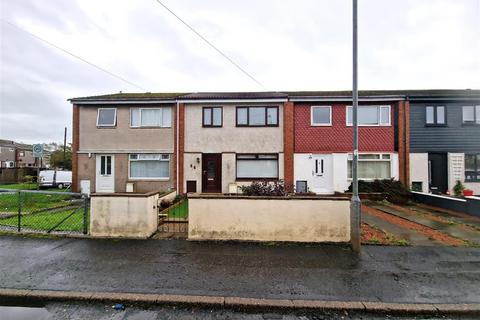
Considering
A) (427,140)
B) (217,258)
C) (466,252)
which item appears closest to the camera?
(217,258)

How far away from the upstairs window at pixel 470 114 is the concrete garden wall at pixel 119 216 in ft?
56.2

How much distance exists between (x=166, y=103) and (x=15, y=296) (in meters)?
11.4

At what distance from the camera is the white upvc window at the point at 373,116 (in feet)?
44.0

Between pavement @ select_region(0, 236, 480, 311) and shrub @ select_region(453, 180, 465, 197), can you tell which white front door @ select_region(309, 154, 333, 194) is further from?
pavement @ select_region(0, 236, 480, 311)

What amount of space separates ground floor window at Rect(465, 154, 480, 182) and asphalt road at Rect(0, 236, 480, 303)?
1099cm

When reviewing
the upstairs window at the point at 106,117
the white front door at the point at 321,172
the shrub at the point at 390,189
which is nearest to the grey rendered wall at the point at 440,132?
the shrub at the point at 390,189

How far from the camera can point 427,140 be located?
13.4 metres

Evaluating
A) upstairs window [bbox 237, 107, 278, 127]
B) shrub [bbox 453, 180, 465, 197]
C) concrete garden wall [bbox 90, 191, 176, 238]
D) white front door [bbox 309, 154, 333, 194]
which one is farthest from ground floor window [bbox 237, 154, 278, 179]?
shrub [bbox 453, 180, 465, 197]

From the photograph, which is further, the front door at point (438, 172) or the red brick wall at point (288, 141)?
the front door at point (438, 172)

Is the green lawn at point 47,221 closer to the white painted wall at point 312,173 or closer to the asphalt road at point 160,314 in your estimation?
the asphalt road at point 160,314

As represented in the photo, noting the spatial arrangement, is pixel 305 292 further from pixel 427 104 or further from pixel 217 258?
pixel 427 104


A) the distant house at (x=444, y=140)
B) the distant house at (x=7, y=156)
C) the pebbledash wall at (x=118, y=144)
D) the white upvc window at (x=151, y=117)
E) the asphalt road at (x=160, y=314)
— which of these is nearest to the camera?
the asphalt road at (x=160, y=314)

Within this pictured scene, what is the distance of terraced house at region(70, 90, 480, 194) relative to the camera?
13.3 m

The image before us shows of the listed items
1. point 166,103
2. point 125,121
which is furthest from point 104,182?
point 166,103
